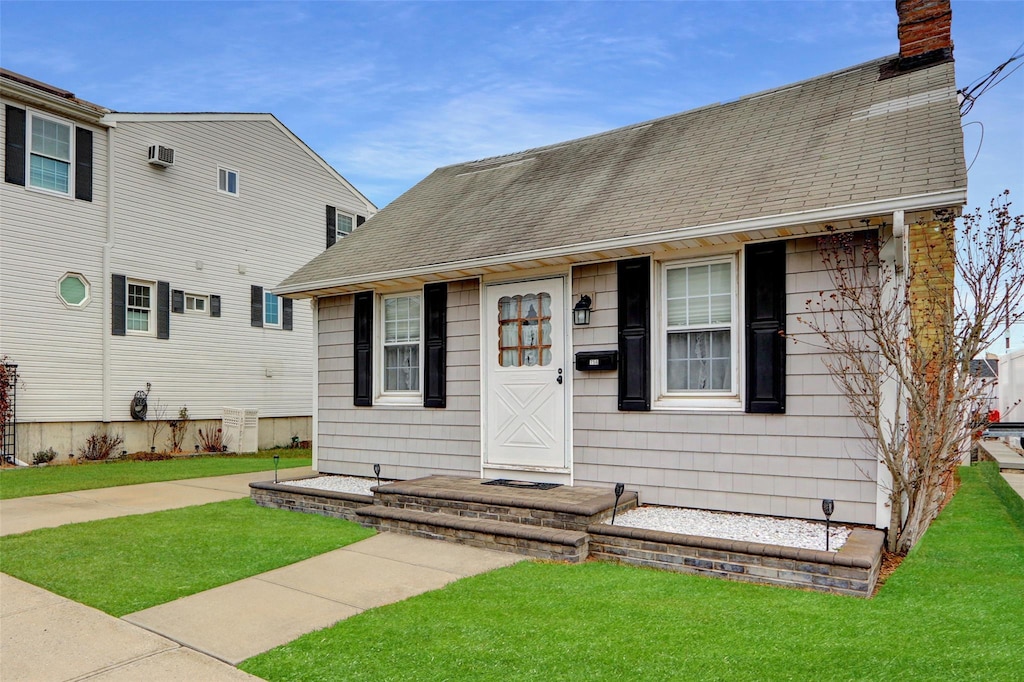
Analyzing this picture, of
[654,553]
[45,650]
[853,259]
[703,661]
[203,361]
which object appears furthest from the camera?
[203,361]

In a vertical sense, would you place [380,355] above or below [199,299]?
below

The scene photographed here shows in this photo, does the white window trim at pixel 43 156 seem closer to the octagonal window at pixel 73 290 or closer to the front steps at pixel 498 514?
the octagonal window at pixel 73 290

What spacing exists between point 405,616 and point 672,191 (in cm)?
480

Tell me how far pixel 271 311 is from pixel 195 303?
2.13 m

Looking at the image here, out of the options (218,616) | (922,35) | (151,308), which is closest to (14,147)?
(151,308)

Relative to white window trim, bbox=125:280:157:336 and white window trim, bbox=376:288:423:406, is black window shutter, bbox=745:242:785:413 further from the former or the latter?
white window trim, bbox=125:280:157:336

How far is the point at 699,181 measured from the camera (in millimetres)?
6871

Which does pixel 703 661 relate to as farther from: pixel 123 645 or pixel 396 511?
pixel 396 511

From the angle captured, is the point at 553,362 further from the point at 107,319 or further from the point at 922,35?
the point at 107,319

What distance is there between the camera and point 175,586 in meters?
4.77

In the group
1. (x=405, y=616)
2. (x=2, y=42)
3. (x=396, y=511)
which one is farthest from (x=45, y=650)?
(x=2, y=42)

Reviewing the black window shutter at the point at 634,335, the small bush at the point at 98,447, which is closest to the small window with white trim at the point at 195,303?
the small bush at the point at 98,447

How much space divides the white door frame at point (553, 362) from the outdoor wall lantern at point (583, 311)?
0.16 metres

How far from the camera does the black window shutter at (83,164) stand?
13.3 meters
